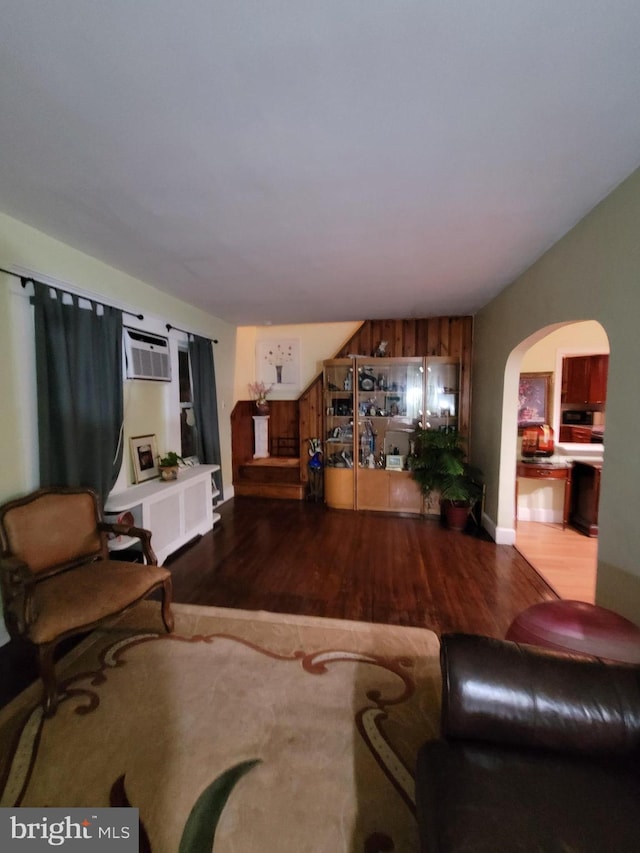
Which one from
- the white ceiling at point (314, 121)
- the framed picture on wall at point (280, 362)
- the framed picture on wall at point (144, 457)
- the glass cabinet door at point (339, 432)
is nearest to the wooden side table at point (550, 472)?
the glass cabinet door at point (339, 432)

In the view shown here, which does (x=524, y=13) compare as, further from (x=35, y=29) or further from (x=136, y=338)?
(x=136, y=338)

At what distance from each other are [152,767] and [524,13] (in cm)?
279

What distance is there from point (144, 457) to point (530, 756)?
3252 mm

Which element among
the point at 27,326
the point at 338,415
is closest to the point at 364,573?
the point at 338,415

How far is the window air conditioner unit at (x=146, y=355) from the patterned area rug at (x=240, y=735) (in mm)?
2046

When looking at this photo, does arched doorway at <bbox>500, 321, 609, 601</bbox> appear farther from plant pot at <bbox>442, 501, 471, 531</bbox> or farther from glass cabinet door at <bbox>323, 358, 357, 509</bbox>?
glass cabinet door at <bbox>323, 358, 357, 509</bbox>

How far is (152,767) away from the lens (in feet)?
4.43

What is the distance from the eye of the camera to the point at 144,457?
10.6 ft

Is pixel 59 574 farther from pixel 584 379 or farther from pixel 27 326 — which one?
pixel 584 379

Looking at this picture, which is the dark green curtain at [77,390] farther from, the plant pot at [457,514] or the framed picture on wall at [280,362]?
the plant pot at [457,514]

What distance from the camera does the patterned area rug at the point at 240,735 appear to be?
1.18 metres

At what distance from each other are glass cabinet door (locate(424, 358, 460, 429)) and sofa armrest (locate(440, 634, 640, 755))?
12.0 feet

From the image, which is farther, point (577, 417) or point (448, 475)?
point (577, 417)

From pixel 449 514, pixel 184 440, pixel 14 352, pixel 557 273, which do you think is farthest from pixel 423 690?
pixel 184 440
